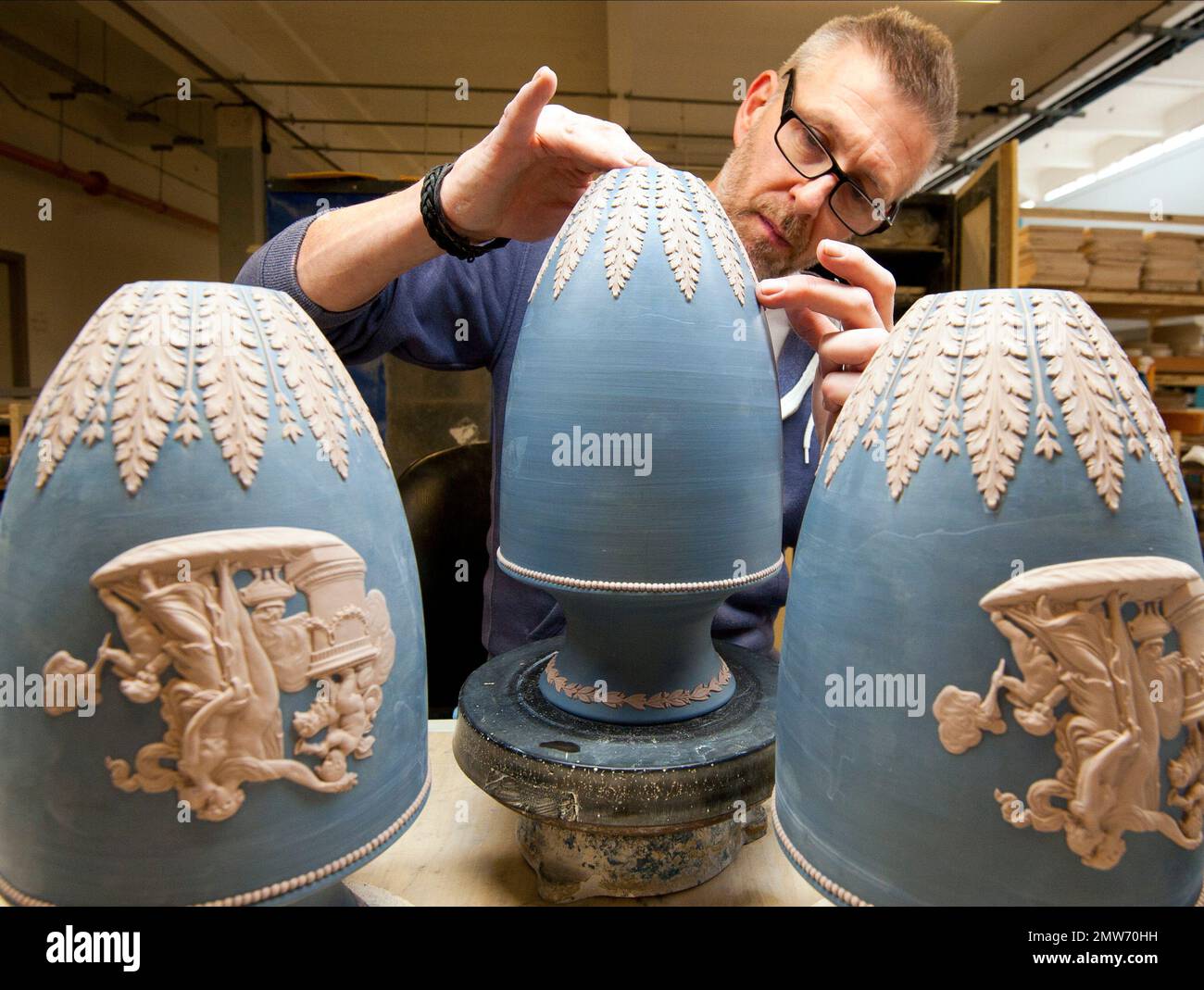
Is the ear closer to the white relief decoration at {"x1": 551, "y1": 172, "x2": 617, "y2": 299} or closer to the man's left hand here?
the man's left hand

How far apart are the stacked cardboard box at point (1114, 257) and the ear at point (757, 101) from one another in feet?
7.99

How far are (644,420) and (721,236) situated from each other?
26cm

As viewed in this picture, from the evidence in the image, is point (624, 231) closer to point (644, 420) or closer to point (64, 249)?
point (644, 420)

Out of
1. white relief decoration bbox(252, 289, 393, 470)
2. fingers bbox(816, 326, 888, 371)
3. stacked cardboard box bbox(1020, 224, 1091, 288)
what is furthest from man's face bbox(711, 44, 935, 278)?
stacked cardboard box bbox(1020, 224, 1091, 288)

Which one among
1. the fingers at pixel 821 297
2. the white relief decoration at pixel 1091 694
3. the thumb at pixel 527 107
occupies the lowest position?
the white relief decoration at pixel 1091 694

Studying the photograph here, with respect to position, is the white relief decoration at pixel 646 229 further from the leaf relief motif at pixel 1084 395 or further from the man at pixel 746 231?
the leaf relief motif at pixel 1084 395

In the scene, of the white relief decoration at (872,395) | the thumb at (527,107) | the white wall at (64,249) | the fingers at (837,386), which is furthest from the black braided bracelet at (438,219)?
the white wall at (64,249)

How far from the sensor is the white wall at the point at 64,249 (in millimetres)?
3648

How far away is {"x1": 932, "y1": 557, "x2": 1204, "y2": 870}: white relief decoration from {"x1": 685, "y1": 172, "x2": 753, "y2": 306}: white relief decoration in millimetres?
487

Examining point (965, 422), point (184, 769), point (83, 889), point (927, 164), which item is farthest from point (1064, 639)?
point (927, 164)

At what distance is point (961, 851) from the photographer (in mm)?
555

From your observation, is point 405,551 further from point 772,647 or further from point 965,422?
point 772,647

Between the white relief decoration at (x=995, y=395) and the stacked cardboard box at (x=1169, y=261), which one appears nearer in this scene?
the white relief decoration at (x=995, y=395)

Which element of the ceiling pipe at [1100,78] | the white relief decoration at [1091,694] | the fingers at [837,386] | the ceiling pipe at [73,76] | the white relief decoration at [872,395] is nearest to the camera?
the white relief decoration at [1091,694]
